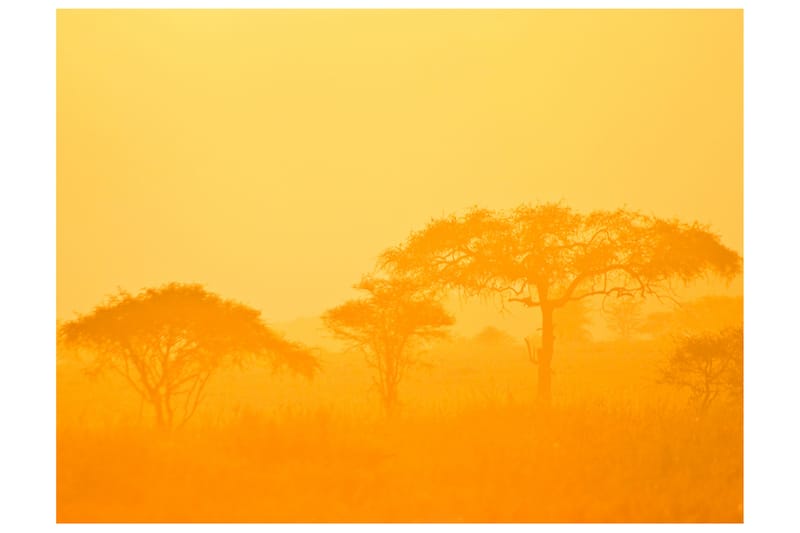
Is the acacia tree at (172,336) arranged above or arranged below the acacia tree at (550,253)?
below

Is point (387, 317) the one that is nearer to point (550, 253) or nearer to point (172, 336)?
point (550, 253)

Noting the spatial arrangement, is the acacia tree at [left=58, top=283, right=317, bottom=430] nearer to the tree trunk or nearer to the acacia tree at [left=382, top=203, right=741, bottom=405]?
the acacia tree at [left=382, top=203, right=741, bottom=405]

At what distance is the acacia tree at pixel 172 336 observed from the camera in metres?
11.1

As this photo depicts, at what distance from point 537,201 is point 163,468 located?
10.8m

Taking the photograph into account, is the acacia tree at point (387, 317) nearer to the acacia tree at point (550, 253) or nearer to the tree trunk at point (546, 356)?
the acacia tree at point (550, 253)

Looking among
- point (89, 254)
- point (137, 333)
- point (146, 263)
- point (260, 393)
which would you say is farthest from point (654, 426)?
point (146, 263)

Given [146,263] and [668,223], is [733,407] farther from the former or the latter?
[146,263]

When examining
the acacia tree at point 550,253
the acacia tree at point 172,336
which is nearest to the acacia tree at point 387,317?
the acacia tree at point 550,253

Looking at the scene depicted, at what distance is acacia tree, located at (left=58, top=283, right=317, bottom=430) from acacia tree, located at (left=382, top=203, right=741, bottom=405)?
4.06 m

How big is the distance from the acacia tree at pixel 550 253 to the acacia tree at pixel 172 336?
4.06 metres

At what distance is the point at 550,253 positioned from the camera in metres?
13.9

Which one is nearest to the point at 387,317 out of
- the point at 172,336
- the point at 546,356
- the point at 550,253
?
the point at 546,356

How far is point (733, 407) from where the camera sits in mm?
12242

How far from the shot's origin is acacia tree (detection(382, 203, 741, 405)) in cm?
1380
